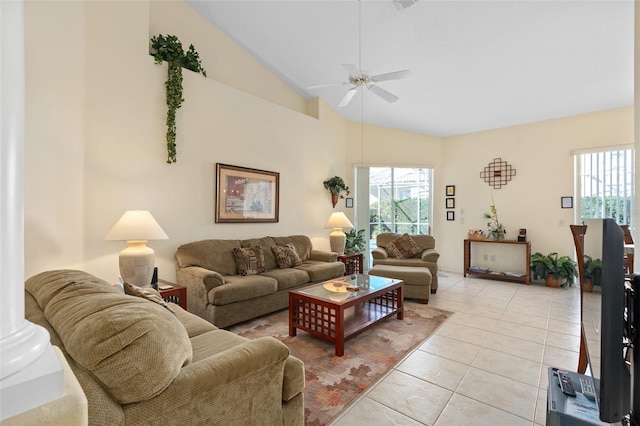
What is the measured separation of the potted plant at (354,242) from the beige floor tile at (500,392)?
3.41 m

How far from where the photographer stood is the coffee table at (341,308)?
2.57 metres

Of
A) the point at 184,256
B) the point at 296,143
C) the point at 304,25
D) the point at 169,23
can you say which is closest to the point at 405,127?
the point at 296,143

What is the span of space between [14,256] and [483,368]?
2752 millimetres


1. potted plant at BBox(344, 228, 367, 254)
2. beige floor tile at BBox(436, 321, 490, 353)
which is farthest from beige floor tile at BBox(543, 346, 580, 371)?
potted plant at BBox(344, 228, 367, 254)

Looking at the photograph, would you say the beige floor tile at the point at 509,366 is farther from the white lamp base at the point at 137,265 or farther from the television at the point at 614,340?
the white lamp base at the point at 137,265

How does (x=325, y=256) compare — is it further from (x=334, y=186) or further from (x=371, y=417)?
(x=371, y=417)

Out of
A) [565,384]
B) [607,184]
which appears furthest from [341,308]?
[607,184]

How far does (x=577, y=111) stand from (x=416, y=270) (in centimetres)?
373

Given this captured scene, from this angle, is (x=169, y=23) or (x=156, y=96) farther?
(x=169, y=23)

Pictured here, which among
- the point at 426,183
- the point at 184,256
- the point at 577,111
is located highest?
the point at 577,111

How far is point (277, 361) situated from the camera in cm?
134

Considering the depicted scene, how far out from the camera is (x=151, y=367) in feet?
3.13

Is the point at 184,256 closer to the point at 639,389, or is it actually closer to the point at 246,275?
the point at 246,275

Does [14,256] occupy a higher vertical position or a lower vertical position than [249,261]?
higher
